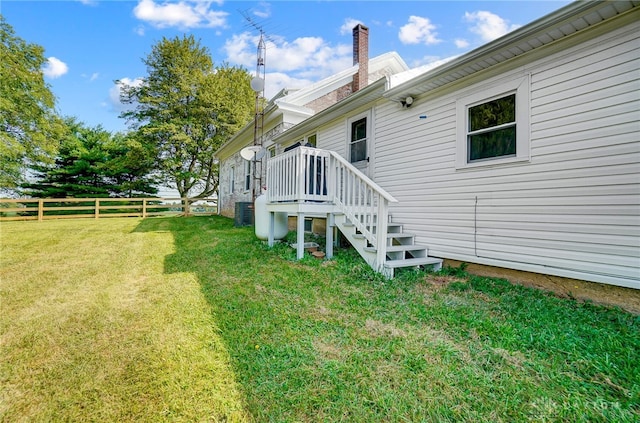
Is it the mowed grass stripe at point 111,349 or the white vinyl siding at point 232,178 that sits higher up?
the white vinyl siding at point 232,178

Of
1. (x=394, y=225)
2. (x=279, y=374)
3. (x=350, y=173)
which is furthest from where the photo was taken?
(x=394, y=225)

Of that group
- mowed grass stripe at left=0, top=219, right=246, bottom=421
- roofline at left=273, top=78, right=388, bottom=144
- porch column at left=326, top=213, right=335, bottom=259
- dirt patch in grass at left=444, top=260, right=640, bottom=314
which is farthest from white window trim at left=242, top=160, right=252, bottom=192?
dirt patch in grass at left=444, top=260, right=640, bottom=314

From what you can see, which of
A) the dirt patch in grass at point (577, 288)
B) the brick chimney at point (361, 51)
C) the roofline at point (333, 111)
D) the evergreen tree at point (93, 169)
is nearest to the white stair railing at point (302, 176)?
the roofline at point (333, 111)

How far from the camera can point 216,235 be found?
7.78m

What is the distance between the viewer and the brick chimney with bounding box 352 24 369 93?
885 cm

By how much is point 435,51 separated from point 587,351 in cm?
744

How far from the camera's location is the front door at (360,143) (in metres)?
6.44

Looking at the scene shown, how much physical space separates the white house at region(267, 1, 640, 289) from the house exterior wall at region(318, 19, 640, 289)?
1 centimetres

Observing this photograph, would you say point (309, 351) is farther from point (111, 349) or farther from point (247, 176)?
point (247, 176)

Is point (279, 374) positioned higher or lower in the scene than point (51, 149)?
lower

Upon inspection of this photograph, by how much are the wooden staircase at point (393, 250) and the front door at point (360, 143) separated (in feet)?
5.73

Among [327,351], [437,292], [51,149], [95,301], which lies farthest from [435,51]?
[51,149]

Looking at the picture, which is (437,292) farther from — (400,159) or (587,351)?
(400,159)

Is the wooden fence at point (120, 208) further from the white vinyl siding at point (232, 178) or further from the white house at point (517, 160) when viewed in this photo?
the white house at point (517, 160)
